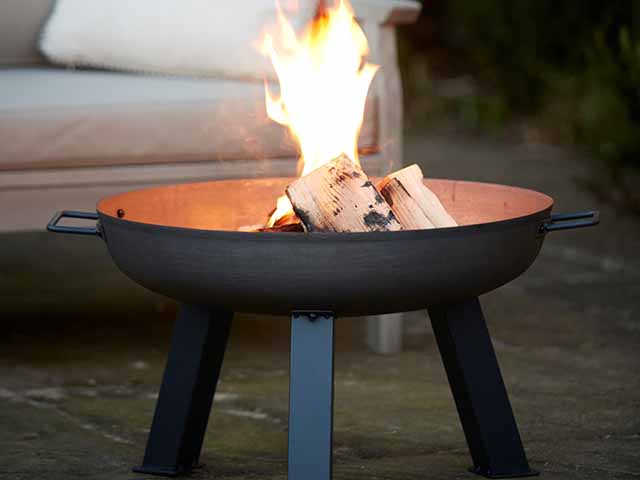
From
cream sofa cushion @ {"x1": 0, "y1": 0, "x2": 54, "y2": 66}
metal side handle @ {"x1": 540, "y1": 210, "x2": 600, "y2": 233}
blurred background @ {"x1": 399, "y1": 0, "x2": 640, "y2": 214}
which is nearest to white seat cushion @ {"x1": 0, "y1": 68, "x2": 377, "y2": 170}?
cream sofa cushion @ {"x1": 0, "y1": 0, "x2": 54, "y2": 66}

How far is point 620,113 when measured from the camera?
3.54 m

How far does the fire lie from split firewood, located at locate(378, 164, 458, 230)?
0.61 feet

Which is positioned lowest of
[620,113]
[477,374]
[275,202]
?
[477,374]

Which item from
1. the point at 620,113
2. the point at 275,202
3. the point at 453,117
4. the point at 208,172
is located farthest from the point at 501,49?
the point at 275,202

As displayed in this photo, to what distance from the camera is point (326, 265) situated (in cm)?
141

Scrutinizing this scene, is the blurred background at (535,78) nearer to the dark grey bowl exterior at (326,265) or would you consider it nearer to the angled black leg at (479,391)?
the angled black leg at (479,391)

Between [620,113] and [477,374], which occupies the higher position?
[620,113]

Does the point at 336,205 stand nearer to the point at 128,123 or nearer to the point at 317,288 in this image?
the point at 317,288

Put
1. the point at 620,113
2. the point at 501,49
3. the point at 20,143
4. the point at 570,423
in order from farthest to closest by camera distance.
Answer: the point at 501,49 < the point at 620,113 < the point at 20,143 < the point at 570,423

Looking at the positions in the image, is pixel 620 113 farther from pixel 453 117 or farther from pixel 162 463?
pixel 453 117

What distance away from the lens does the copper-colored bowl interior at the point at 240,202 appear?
68.0 inches

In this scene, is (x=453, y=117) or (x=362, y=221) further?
(x=453, y=117)

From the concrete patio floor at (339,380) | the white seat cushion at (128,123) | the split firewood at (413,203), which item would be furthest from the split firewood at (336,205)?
the white seat cushion at (128,123)

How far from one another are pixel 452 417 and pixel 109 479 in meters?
0.60
